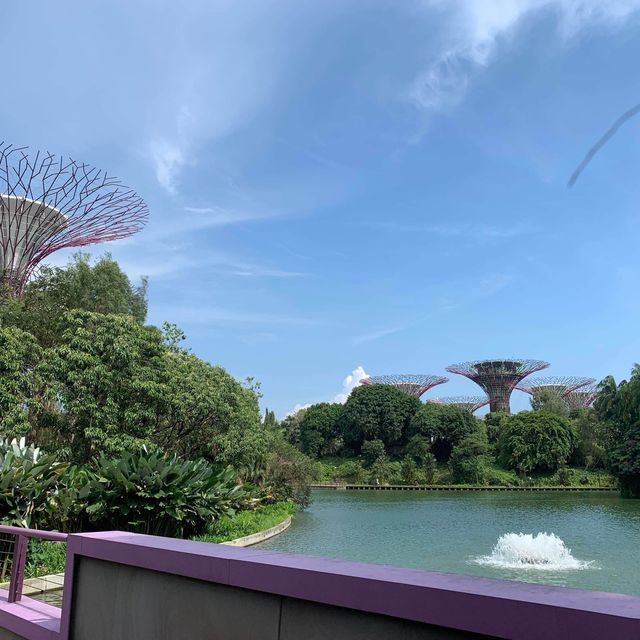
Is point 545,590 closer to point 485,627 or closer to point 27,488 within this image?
point 485,627

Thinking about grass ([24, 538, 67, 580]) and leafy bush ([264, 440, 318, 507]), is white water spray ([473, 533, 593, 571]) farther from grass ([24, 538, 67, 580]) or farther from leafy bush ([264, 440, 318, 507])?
leafy bush ([264, 440, 318, 507])

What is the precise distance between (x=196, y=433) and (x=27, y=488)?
12138 millimetres

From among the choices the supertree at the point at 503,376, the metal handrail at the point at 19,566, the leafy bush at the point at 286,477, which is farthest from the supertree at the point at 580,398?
the metal handrail at the point at 19,566

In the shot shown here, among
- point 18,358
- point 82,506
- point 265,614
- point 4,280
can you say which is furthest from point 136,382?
point 265,614

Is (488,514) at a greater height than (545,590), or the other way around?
(545,590)

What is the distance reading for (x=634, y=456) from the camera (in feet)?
122

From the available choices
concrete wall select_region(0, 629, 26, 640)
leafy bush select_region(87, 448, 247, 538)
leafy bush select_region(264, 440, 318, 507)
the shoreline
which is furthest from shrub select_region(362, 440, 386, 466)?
concrete wall select_region(0, 629, 26, 640)

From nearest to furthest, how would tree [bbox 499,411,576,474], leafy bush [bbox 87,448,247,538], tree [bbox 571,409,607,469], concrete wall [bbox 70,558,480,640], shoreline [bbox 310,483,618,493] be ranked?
concrete wall [bbox 70,558,480,640]
leafy bush [bbox 87,448,247,538]
shoreline [bbox 310,483,618,493]
tree [bbox 571,409,607,469]
tree [bbox 499,411,576,474]

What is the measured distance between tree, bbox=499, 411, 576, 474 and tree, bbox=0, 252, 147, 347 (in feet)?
121

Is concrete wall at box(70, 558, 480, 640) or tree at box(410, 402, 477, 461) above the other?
tree at box(410, 402, 477, 461)

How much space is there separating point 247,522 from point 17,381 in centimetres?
753

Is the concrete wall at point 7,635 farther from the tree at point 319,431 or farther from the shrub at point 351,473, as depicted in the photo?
the tree at point 319,431

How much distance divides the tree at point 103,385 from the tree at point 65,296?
5.27 meters

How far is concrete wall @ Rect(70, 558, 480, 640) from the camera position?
239 cm
